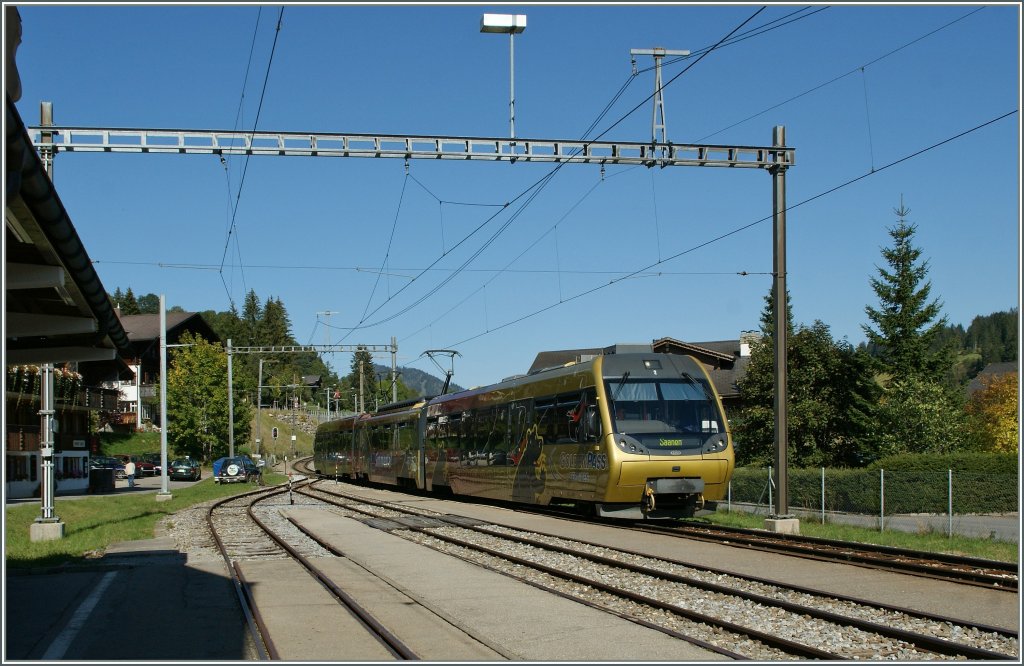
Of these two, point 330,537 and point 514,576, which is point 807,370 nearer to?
point 330,537

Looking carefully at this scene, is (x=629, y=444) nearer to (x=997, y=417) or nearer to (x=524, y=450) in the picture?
(x=524, y=450)

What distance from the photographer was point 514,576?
43.8 feet

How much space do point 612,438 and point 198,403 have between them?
4754cm

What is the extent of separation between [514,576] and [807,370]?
3047 cm

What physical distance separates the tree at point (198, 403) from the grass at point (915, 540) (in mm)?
44276

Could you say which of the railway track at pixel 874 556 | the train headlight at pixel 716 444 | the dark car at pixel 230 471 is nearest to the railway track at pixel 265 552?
the railway track at pixel 874 556

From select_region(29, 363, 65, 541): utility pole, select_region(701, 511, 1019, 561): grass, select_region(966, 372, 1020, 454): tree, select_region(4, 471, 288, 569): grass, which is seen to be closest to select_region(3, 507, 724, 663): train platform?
select_region(4, 471, 288, 569): grass

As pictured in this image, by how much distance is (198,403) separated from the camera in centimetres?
6169

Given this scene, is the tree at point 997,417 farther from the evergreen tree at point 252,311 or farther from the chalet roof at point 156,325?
the evergreen tree at point 252,311

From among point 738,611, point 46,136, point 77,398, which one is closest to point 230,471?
point 77,398

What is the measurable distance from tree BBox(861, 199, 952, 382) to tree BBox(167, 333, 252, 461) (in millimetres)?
36892

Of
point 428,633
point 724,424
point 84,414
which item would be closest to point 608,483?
point 724,424

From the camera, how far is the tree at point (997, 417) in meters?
52.6

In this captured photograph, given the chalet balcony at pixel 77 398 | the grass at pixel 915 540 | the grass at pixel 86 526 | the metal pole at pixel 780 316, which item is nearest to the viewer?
the grass at pixel 915 540
